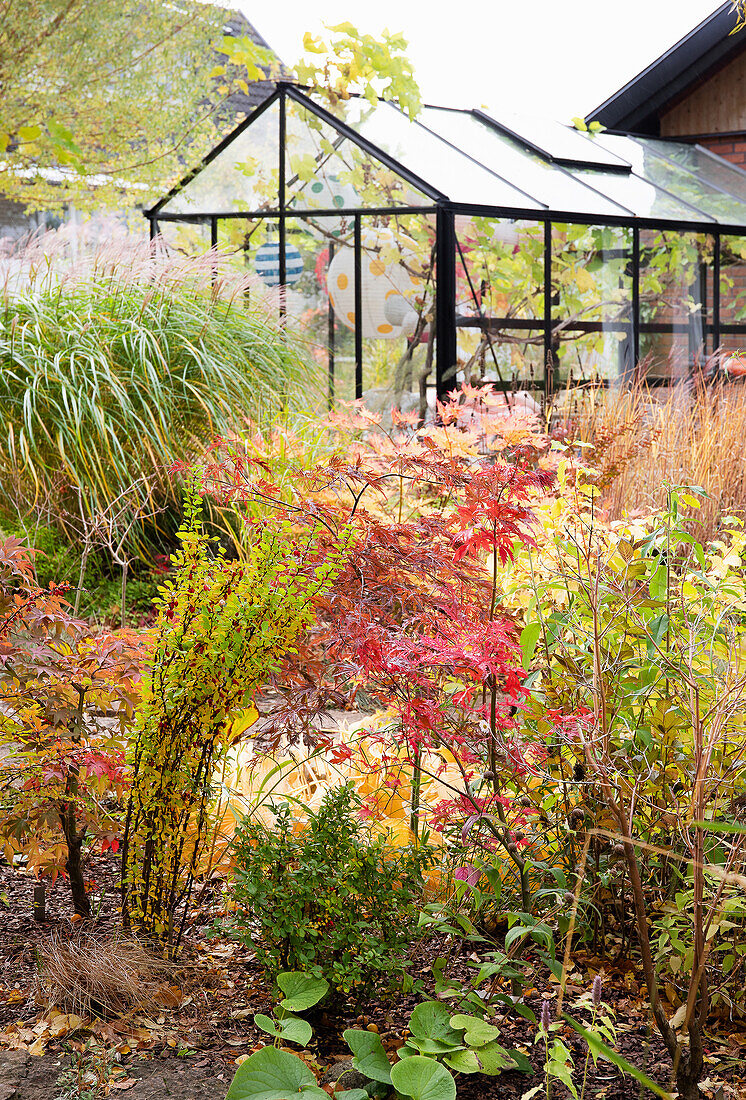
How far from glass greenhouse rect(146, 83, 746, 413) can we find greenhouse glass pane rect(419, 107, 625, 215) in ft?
0.08

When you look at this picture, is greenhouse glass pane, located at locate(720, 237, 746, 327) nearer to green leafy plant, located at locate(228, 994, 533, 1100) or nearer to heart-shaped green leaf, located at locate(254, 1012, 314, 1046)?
green leafy plant, located at locate(228, 994, 533, 1100)

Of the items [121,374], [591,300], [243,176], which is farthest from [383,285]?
[121,374]

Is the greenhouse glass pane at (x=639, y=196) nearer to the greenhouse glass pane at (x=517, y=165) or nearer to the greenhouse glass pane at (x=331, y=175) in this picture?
the greenhouse glass pane at (x=517, y=165)

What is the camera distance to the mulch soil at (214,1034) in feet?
5.55

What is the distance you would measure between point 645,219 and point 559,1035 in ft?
24.1

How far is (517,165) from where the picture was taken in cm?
796

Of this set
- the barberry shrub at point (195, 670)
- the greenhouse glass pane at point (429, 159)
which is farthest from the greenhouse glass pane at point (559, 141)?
the barberry shrub at point (195, 670)

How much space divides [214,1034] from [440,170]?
20.5 ft

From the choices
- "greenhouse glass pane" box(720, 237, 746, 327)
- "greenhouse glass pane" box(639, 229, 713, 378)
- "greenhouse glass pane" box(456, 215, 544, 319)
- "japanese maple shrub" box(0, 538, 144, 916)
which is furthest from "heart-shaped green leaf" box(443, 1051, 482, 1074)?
"greenhouse glass pane" box(720, 237, 746, 327)

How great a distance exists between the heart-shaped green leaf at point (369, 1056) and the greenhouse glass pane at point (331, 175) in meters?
5.80

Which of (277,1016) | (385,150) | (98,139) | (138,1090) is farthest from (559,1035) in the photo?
(98,139)

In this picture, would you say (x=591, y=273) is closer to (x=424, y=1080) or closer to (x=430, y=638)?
(x=430, y=638)

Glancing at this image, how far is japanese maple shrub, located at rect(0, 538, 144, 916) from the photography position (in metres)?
1.99

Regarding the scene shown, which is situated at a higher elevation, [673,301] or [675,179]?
[675,179]
